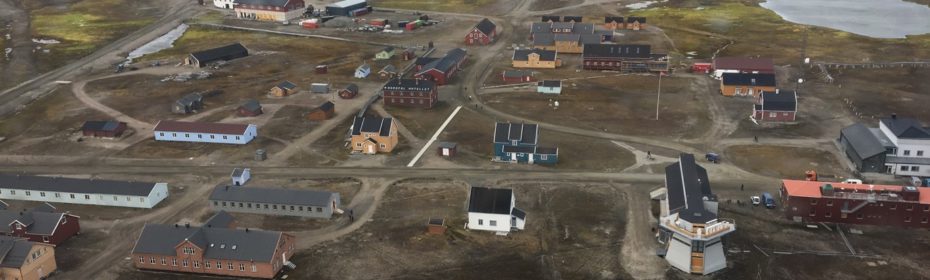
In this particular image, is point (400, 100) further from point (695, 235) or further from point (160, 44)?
point (160, 44)

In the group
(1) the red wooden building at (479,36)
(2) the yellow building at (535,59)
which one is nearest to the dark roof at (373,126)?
(2) the yellow building at (535,59)

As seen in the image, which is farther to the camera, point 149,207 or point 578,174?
point 578,174

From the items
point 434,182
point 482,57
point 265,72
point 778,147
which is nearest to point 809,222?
point 778,147

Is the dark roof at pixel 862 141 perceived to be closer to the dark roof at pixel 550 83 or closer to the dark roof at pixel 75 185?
the dark roof at pixel 550 83

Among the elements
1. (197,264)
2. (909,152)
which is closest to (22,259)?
(197,264)

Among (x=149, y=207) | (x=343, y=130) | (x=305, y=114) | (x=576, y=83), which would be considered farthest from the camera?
(x=576, y=83)

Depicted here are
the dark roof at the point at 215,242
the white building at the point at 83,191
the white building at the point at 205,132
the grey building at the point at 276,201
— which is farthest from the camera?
the white building at the point at 205,132

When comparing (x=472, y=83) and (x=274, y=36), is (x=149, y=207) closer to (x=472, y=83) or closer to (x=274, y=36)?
(x=472, y=83)
